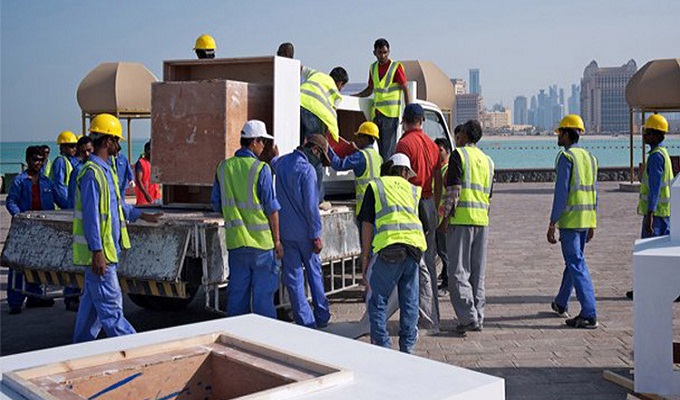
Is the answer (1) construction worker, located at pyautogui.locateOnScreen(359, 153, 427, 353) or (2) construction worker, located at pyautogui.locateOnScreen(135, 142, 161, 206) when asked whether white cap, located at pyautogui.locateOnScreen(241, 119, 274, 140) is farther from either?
(2) construction worker, located at pyautogui.locateOnScreen(135, 142, 161, 206)

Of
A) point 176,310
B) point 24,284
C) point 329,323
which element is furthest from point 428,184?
point 24,284

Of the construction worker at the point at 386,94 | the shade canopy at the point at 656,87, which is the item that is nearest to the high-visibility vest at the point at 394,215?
the construction worker at the point at 386,94

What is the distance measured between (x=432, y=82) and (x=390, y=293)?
20608mm

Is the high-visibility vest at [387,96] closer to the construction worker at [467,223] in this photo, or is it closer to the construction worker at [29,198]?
the construction worker at [467,223]

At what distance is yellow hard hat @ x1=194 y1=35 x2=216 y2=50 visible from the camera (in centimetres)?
1046

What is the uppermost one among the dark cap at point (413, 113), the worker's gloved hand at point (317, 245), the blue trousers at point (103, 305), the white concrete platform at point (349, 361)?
the dark cap at point (413, 113)

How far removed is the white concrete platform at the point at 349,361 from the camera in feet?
9.04

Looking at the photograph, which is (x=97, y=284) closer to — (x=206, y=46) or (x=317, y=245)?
(x=317, y=245)

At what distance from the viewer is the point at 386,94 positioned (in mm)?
10492

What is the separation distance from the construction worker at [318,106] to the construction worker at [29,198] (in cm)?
297

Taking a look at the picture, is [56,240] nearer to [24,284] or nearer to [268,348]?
[24,284]

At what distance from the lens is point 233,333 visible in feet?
11.7

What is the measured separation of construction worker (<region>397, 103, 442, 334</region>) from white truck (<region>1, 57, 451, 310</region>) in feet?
3.28

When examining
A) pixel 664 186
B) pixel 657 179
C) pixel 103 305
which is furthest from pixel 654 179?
pixel 103 305
